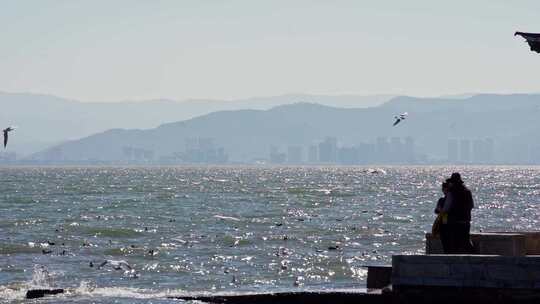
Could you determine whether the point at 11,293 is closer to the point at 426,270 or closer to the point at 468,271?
the point at 426,270

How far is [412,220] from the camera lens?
6919cm

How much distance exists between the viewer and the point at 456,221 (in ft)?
75.0

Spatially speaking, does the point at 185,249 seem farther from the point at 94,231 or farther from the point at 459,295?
the point at 459,295

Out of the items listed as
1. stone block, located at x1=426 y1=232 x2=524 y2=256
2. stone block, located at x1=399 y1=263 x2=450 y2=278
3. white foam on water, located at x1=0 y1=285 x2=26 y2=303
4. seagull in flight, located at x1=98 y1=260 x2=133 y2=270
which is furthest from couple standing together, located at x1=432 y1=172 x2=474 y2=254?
seagull in flight, located at x1=98 y1=260 x2=133 y2=270

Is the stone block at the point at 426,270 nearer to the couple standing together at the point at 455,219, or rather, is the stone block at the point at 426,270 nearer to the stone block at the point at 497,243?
the couple standing together at the point at 455,219

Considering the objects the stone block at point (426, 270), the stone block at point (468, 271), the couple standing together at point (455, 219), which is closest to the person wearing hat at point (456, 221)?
the couple standing together at point (455, 219)

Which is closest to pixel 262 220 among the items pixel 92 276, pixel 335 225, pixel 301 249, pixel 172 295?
pixel 335 225

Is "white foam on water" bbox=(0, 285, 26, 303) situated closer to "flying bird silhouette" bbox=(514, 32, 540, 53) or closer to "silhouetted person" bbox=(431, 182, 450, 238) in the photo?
"silhouetted person" bbox=(431, 182, 450, 238)

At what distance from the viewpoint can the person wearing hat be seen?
22.8 metres

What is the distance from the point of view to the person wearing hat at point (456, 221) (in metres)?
22.8

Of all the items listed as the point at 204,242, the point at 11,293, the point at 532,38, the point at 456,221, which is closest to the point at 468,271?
the point at 456,221

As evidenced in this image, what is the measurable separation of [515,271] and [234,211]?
61.6m

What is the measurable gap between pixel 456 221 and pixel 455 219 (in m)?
0.04

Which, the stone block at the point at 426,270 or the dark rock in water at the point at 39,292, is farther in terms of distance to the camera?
the dark rock in water at the point at 39,292
